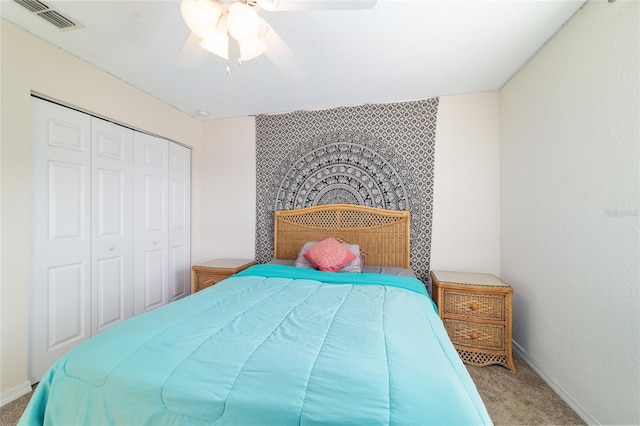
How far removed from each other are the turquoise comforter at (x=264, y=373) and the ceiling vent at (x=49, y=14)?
1.92 m

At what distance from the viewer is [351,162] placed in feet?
9.29

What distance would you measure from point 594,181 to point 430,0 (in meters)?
1.37

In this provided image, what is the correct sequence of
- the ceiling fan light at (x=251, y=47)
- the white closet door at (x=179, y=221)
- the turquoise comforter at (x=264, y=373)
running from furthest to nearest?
the white closet door at (x=179, y=221) < the ceiling fan light at (x=251, y=47) < the turquoise comforter at (x=264, y=373)

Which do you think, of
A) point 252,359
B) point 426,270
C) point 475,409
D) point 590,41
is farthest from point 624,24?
point 252,359

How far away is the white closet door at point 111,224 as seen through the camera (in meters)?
2.20

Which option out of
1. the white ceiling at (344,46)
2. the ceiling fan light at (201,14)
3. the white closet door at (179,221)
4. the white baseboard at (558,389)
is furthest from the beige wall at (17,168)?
the white baseboard at (558,389)

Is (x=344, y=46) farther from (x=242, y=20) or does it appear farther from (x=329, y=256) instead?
(x=329, y=256)

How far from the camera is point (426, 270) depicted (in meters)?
2.66

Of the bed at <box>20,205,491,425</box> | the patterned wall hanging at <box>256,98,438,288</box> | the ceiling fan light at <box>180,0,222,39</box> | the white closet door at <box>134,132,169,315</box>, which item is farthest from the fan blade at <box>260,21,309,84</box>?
the white closet door at <box>134,132,169,315</box>

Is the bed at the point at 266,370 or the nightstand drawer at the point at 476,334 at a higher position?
the bed at the point at 266,370

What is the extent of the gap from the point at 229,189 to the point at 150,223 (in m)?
0.94

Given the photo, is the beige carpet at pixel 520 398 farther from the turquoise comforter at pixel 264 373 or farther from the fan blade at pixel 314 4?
the fan blade at pixel 314 4

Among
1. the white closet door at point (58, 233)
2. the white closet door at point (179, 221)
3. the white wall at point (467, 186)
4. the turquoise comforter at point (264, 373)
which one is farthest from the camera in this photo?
the white closet door at point (179, 221)

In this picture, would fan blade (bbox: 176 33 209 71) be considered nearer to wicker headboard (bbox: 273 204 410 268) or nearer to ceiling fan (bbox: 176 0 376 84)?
ceiling fan (bbox: 176 0 376 84)
